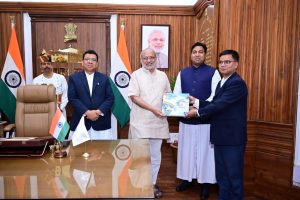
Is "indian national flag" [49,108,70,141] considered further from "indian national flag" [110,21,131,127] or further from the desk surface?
"indian national flag" [110,21,131,127]

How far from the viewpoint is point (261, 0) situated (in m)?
2.84

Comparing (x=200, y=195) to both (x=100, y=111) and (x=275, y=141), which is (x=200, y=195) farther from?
(x=100, y=111)

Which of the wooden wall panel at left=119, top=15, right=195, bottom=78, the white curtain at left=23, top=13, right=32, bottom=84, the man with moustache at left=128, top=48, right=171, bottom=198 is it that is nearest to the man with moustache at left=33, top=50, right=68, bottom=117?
the white curtain at left=23, top=13, right=32, bottom=84

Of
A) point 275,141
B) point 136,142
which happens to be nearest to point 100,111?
point 136,142

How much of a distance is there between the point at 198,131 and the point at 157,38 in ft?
7.33

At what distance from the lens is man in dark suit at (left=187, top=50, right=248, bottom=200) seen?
2.28 meters

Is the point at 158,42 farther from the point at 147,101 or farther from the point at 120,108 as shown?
the point at 147,101

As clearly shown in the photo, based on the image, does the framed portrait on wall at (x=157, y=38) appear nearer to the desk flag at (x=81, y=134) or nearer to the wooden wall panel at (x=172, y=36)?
the wooden wall panel at (x=172, y=36)

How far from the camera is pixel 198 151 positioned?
2922mm

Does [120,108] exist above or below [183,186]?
above

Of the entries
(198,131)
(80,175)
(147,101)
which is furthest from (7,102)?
(80,175)

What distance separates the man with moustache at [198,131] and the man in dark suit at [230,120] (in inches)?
16.1

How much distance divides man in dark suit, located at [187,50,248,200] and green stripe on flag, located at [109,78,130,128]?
2.14 metres

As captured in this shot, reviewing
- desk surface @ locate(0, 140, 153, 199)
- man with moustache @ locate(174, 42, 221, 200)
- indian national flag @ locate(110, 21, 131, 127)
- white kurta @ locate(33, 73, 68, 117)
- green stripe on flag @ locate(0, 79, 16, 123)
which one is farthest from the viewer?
indian national flag @ locate(110, 21, 131, 127)
